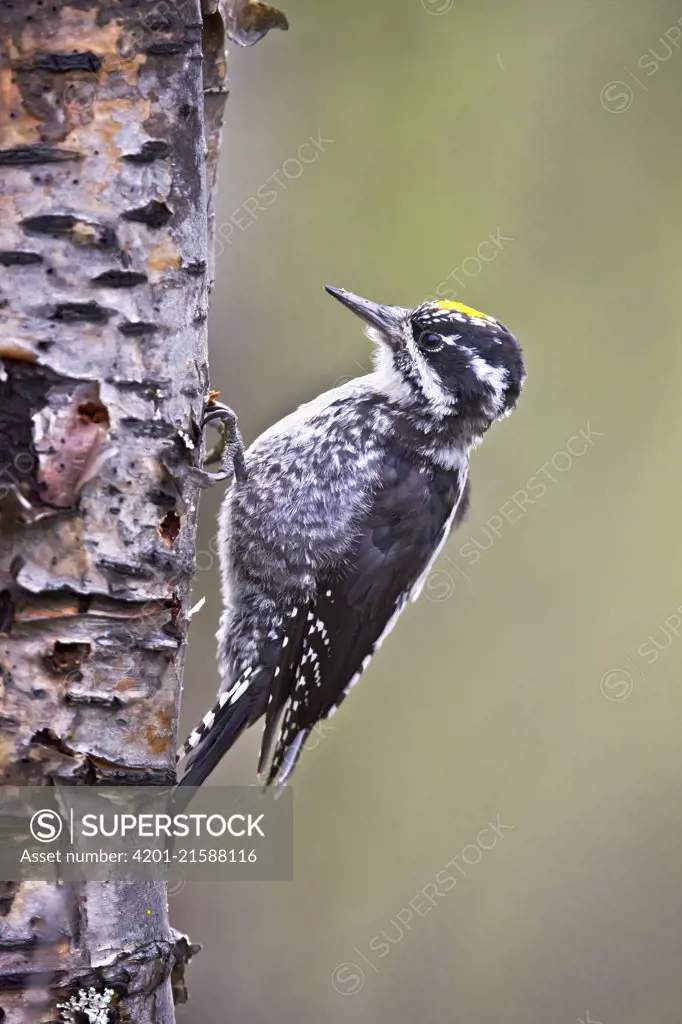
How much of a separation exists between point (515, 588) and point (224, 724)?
1876 mm

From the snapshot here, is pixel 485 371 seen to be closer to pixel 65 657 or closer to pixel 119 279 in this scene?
pixel 119 279

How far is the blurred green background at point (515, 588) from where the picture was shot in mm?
3992

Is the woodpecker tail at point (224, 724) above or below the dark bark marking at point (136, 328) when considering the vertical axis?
below

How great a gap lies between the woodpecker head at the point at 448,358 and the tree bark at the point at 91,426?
3.60 feet

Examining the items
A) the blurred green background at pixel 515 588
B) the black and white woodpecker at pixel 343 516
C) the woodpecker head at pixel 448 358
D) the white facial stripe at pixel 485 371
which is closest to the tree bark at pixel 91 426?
the black and white woodpecker at pixel 343 516

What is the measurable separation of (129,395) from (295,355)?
82.4 inches

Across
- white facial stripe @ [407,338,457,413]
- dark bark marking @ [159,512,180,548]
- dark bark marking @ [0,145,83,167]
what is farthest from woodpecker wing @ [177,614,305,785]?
dark bark marking @ [0,145,83,167]

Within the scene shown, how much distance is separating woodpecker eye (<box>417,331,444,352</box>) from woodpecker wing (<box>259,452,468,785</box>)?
0.29 meters

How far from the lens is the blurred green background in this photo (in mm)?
3992

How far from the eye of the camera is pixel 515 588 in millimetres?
4176

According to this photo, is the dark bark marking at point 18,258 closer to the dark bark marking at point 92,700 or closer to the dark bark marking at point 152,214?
the dark bark marking at point 152,214

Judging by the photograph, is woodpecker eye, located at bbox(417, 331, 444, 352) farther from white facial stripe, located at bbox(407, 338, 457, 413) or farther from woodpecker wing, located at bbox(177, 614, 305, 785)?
woodpecker wing, located at bbox(177, 614, 305, 785)

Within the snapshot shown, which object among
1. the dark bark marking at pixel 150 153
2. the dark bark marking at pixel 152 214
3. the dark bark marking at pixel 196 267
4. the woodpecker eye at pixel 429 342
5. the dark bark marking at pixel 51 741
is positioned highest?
the woodpecker eye at pixel 429 342

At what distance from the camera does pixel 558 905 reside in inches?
164
